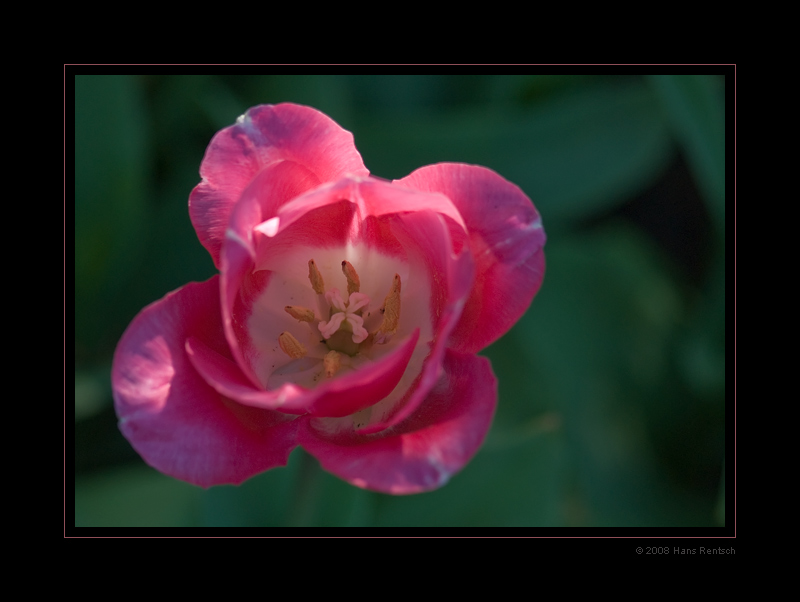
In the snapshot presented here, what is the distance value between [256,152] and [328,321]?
1.35ft

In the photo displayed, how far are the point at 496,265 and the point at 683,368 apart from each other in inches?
63.2

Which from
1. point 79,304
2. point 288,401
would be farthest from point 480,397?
point 79,304

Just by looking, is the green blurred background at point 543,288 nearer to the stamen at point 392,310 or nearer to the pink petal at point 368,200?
the stamen at point 392,310

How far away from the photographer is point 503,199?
3.97 feet

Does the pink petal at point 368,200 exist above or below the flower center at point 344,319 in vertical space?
above

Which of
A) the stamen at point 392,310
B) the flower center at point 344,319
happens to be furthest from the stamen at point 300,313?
the stamen at point 392,310

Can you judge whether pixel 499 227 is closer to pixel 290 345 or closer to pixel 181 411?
pixel 290 345

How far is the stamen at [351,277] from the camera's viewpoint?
1432 millimetres

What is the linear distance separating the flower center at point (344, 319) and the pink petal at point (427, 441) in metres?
0.17

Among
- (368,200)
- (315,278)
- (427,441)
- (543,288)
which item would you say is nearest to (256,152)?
(368,200)

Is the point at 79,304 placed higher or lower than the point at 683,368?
higher

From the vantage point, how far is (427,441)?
1.09m

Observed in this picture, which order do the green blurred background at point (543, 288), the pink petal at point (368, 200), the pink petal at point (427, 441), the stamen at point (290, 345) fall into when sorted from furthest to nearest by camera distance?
the green blurred background at point (543, 288), the stamen at point (290, 345), the pink petal at point (368, 200), the pink petal at point (427, 441)
